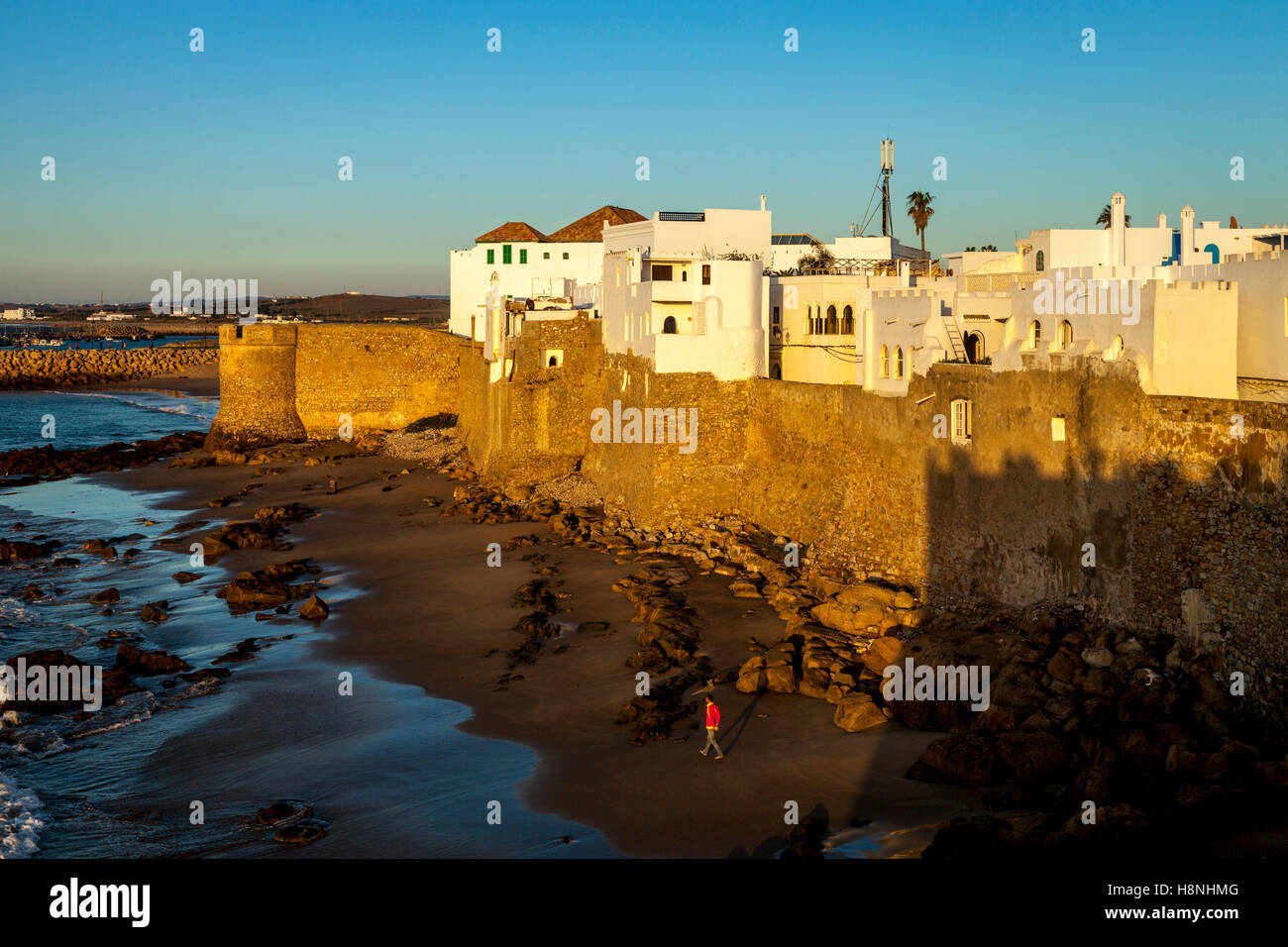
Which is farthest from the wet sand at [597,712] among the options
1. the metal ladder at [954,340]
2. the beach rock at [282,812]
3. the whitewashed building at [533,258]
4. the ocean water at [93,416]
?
the ocean water at [93,416]

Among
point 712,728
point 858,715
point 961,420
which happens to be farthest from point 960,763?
point 961,420

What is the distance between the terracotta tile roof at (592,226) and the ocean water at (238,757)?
26905 mm

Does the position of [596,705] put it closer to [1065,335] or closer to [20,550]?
[1065,335]

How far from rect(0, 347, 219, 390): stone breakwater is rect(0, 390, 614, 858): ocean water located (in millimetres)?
69490

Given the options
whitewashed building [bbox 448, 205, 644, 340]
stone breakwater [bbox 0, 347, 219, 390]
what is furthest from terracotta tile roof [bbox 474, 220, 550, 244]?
stone breakwater [bbox 0, 347, 219, 390]

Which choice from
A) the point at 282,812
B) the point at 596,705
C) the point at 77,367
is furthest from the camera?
the point at 77,367

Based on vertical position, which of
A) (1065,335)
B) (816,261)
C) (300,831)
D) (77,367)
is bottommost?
(300,831)

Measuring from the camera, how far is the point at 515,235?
49.6 meters

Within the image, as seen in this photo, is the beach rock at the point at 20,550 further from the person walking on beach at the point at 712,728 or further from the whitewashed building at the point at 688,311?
the person walking on beach at the point at 712,728

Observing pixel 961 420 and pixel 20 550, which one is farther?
pixel 20 550

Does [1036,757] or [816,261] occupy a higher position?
[816,261]

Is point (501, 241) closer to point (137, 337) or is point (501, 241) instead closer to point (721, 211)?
point (721, 211)

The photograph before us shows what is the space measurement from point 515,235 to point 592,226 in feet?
10.7

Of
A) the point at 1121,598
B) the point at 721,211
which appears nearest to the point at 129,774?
the point at 1121,598
